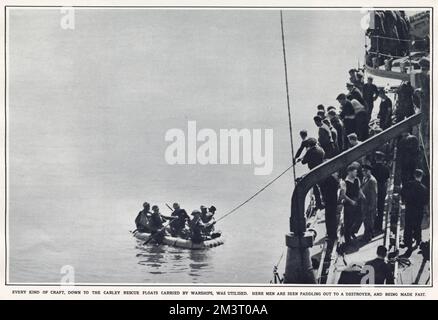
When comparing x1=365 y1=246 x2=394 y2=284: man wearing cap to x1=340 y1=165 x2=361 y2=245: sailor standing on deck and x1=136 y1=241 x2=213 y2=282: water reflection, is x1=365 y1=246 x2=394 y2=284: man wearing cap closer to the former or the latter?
x1=340 y1=165 x2=361 y2=245: sailor standing on deck

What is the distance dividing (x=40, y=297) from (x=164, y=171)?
2.33m

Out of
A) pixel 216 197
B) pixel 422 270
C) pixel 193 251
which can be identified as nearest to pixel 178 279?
pixel 193 251

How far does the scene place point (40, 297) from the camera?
35.2 feet

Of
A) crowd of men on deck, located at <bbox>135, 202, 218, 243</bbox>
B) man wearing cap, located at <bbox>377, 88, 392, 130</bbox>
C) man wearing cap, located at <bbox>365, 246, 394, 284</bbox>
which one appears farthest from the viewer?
man wearing cap, located at <bbox>377, 88, 392, 130</bbox>

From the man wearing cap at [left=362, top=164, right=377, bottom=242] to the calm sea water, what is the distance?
35.5 inches

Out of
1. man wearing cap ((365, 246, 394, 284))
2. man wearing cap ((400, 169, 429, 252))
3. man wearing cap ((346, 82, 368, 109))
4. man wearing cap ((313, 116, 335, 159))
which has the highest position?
man wearing cap ((346, 82, 368, 109))

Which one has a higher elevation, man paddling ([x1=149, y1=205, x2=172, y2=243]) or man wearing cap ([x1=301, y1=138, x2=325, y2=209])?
man wearing cap ([x1=301, y1=138, x2=325, y2=209])

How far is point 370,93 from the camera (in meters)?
11.0

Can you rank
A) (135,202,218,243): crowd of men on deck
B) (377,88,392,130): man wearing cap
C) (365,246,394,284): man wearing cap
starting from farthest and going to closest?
1. (377,88,392,130): man wearing cap
2. (135,202,218,243): crowd of men on deck
3. (365,246,394,284): man wearing cap

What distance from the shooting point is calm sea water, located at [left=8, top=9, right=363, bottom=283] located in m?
10.8

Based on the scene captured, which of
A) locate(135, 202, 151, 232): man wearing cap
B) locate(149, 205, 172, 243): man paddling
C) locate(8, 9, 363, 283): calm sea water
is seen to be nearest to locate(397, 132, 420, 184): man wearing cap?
locate(8, 9, 363, 283): calm sea water

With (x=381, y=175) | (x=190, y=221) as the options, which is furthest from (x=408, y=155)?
(x=190, y=221)
